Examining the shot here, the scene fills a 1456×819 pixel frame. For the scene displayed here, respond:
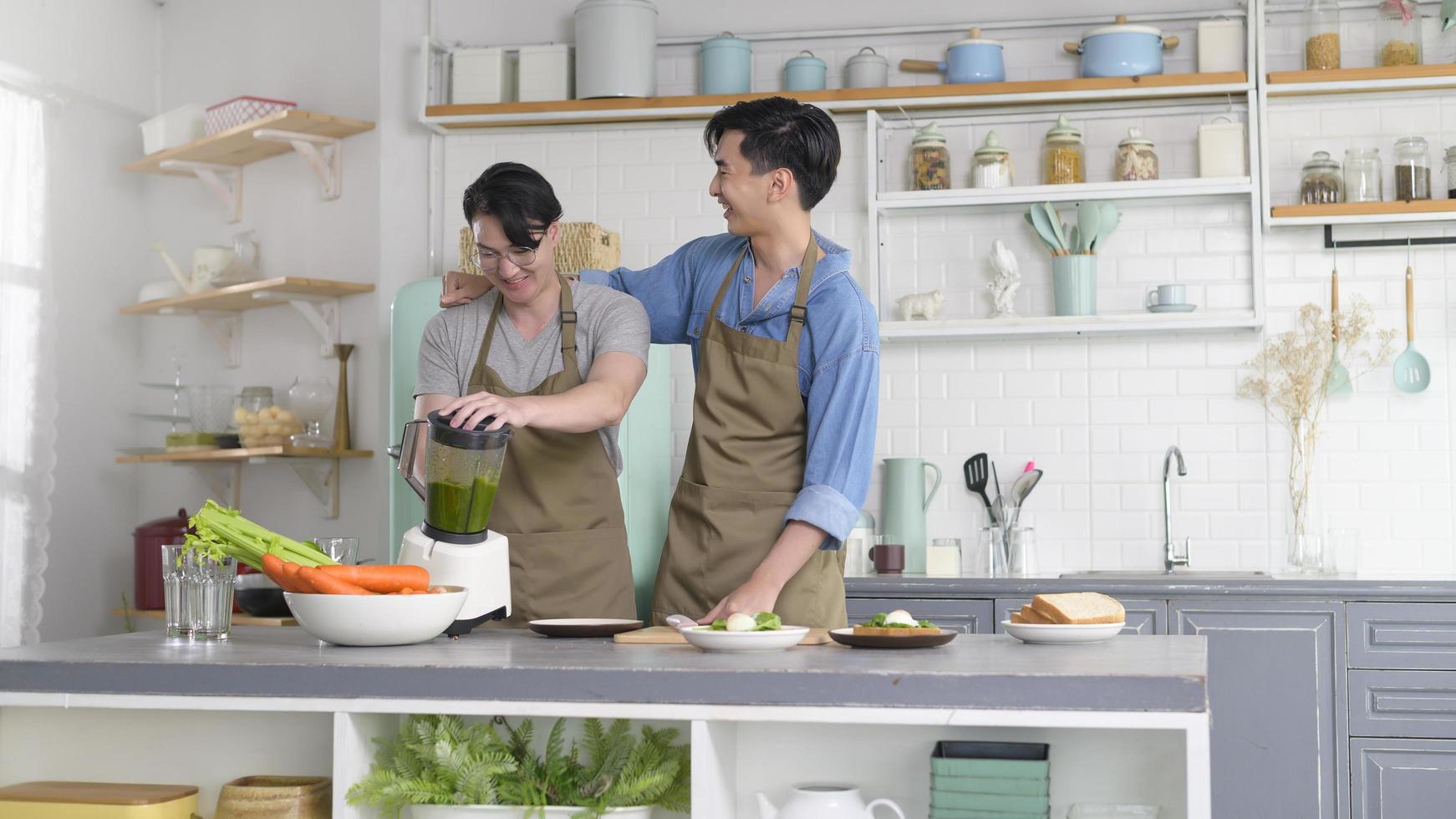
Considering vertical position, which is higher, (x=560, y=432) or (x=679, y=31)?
(x=679, y=31)

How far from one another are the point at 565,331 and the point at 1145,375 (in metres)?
2.82

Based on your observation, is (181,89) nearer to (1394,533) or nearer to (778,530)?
(778,530)

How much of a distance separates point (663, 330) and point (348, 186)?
8.71 ft

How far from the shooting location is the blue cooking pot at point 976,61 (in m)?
5.00

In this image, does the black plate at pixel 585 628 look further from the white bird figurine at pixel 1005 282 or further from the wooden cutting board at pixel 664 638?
the white bird figurine at pixel 1005 282

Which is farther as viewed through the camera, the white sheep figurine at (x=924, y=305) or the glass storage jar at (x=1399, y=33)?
the white sheep figurine at (x=924, y=305)

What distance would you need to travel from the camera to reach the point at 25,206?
5.34 meters

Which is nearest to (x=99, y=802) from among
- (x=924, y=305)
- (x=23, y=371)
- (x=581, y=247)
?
(x=581, y=247)

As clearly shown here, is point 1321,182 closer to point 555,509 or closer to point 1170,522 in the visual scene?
point 1170,522

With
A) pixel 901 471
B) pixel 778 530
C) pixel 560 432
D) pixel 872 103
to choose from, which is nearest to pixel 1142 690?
pixel 778 530

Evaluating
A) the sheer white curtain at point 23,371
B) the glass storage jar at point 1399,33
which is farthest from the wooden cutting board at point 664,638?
the sheer white curtain at point 23,371

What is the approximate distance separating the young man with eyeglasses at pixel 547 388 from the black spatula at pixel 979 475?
2369mm

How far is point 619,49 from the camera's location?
5156 mm

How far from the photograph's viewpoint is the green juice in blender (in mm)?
2326
